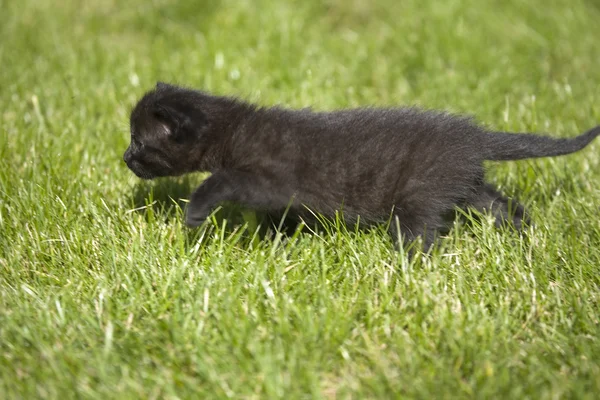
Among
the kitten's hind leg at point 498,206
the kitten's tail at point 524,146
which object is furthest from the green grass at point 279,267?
the kitten's tail at point 524,146

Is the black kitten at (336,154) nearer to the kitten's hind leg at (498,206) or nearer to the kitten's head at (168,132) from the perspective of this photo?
the kitten's head at (168,132)

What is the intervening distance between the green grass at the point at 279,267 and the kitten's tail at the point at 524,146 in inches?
15.5

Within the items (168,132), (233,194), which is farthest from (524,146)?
(168,132)

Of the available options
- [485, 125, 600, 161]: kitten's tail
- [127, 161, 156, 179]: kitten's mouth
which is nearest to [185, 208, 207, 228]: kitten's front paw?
[127, 161, 156, 179]: kitten's mouth

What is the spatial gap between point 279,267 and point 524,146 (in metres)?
1.42

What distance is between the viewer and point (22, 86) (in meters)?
5.50

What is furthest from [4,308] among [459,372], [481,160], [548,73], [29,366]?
[548,73]

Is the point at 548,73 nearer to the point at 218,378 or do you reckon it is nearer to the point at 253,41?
the point at 253,41

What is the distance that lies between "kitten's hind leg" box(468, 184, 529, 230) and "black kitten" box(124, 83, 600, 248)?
198 mm

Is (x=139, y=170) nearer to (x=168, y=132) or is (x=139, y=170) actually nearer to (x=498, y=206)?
(x=168, y=132)

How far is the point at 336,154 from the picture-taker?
349 centimetres

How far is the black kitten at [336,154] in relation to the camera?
3434mm

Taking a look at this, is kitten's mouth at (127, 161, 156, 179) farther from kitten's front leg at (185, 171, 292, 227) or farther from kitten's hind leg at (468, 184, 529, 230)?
kitten's hind leg at (468, 184, 529, 230)

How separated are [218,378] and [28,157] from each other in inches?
98.0
